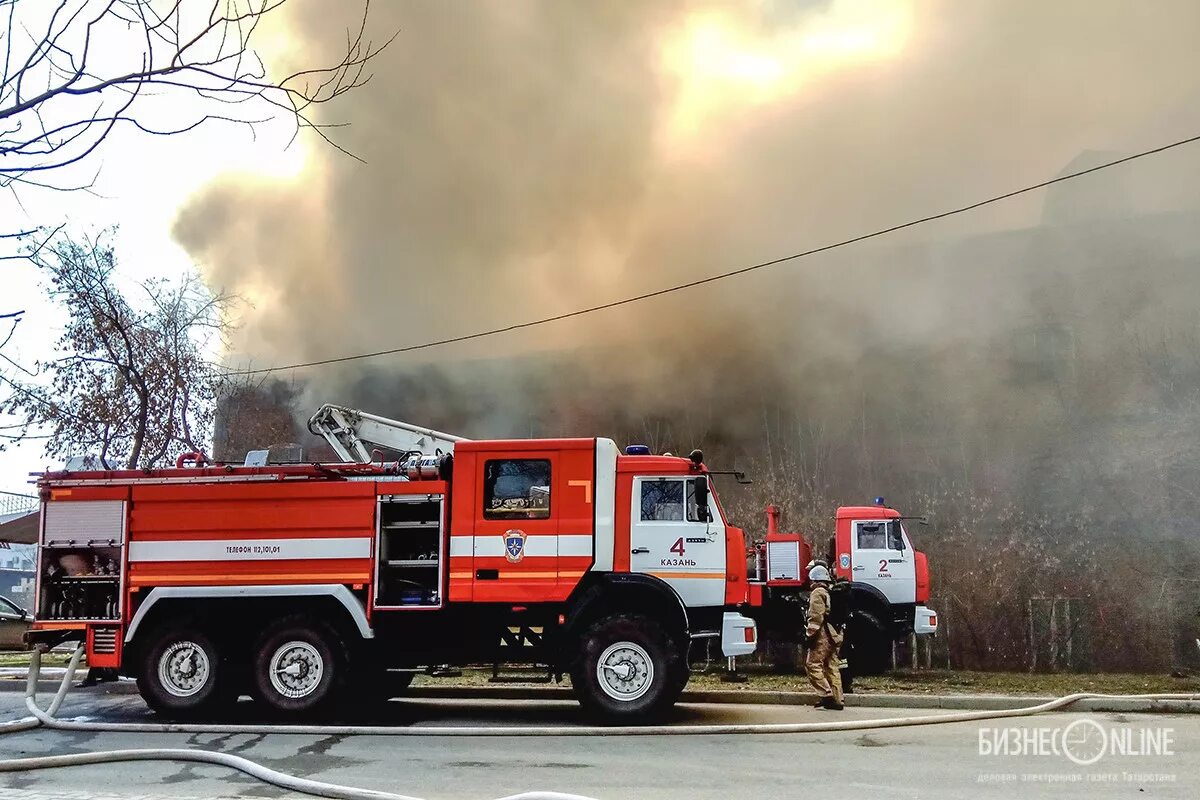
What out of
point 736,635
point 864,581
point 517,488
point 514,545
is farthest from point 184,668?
point 864,581

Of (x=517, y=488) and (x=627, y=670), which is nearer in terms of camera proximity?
(x=627, y=670)

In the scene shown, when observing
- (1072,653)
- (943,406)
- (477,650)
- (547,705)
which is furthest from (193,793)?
(943,406)

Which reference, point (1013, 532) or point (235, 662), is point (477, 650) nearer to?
point (235, 662)

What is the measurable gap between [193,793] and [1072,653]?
12.9 meters

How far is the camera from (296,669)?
324 inches

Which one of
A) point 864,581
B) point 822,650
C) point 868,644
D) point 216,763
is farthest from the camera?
point 864,581

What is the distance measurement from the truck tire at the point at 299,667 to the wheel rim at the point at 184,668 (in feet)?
1.66

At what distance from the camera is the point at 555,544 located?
26.6 feet

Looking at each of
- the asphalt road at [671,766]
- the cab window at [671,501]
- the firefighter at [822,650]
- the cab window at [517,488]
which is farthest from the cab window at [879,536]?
the cab window at [517,488]

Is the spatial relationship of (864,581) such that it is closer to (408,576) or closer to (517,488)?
(517,488)

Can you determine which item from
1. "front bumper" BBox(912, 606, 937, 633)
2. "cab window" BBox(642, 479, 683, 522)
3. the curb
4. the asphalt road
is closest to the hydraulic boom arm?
the curb

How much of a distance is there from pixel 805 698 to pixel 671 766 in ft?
13.0

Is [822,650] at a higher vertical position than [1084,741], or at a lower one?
higher

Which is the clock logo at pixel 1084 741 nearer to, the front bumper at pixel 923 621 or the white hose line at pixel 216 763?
the white hose line at pixel 216 763
